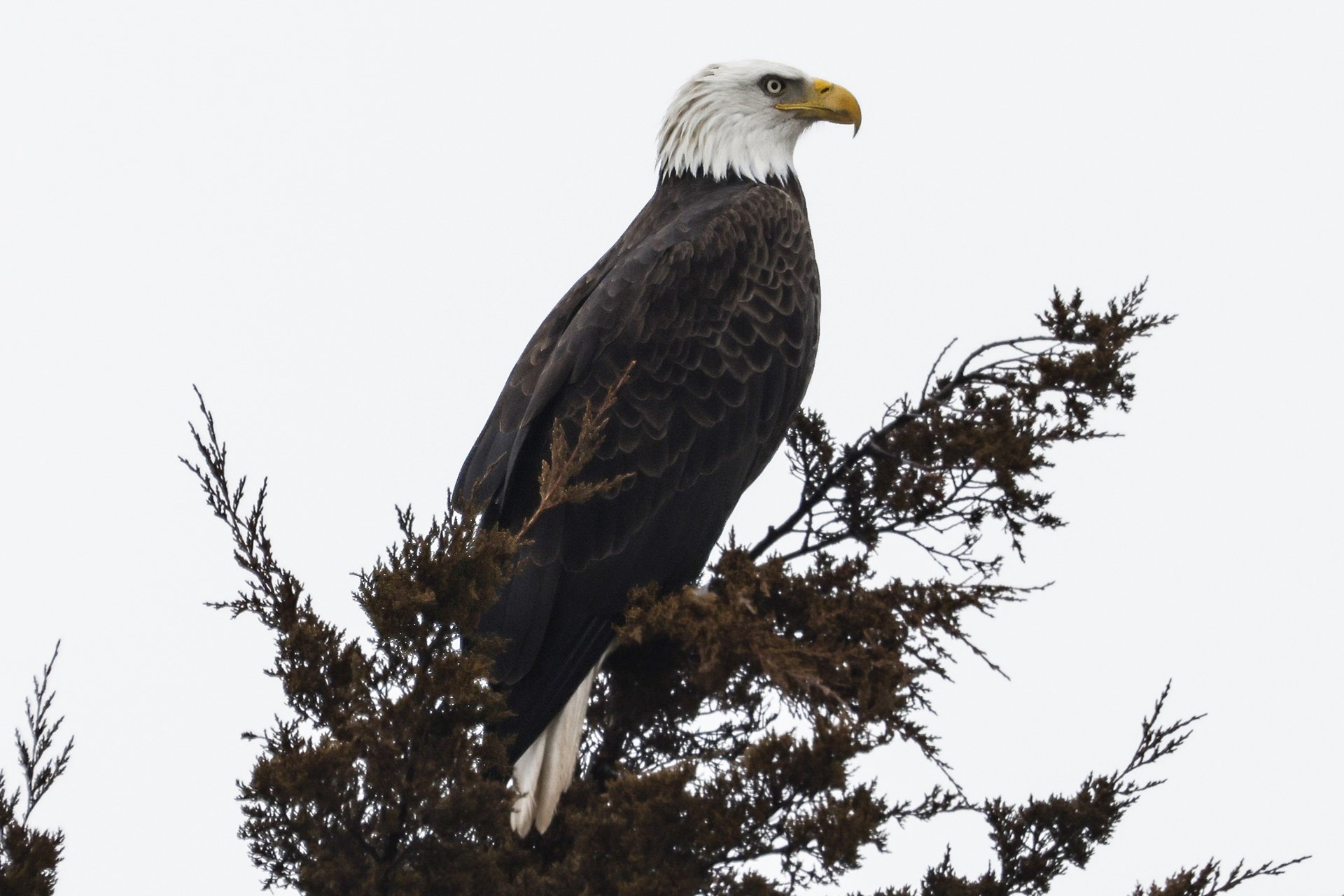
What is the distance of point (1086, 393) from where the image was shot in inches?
175

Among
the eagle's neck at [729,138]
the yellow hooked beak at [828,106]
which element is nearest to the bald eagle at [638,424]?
the eagle's neck at [729,138]

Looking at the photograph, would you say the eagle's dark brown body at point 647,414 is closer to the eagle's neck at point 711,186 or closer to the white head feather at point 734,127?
the eagle's neck at point 711,186

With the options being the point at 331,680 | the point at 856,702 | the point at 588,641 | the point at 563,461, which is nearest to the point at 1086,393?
the point at 856,702

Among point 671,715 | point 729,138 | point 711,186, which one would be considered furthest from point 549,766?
point 729,138

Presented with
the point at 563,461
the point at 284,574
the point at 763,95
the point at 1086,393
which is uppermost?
the point at 763,95

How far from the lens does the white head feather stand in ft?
19.5

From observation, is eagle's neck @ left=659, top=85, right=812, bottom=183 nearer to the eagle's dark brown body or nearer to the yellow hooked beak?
the yellow hooked beak

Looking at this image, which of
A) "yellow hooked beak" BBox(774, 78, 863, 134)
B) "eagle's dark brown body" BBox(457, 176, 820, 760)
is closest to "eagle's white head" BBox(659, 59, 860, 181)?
"yellow hooked beak" BBox(774, 78, 863, 134)

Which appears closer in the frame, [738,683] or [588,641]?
[738,683]

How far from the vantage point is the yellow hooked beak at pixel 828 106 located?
5945 mm

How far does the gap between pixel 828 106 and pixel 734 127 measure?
0.41 metres

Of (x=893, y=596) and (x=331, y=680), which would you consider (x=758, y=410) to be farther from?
(x=331, y=680)

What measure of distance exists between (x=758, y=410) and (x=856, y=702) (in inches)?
61.7

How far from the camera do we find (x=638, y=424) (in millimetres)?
4746
